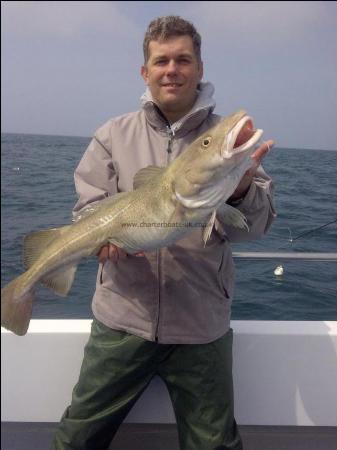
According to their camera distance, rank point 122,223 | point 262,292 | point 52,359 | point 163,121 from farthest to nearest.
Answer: point 262,292, point 52,359, point 163,121, point 122,223

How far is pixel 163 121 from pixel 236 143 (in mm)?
772

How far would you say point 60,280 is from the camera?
2.81m

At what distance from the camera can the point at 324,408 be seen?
3.22 metres

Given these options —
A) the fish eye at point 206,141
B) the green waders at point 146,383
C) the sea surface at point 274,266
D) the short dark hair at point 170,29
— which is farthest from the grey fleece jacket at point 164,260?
the sea surface at point 274,266

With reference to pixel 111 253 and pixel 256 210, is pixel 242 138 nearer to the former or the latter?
pixel 256 210

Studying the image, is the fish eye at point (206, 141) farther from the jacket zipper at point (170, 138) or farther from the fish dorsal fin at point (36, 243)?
the fish dorsal fin at point (36, 243)

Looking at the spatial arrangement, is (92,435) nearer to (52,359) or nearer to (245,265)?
(52,359)

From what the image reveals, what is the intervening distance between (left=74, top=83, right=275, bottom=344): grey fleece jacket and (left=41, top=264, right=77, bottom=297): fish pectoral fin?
0.73ft

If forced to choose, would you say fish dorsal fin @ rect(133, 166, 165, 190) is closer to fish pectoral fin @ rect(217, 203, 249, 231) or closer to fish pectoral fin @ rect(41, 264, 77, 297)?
fish pectoral fin @ rect(217, 203, 249, 231)

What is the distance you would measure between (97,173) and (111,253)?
0.59 meters

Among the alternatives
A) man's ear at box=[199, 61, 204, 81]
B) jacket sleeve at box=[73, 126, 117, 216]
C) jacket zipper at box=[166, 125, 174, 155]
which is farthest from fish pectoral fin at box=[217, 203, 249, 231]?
man's ear at box=[199, 61, 204, 81]

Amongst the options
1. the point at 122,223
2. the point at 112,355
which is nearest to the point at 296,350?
the point at 112,355

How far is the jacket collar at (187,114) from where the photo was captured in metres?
2.79

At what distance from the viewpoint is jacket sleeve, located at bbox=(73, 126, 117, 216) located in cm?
287
